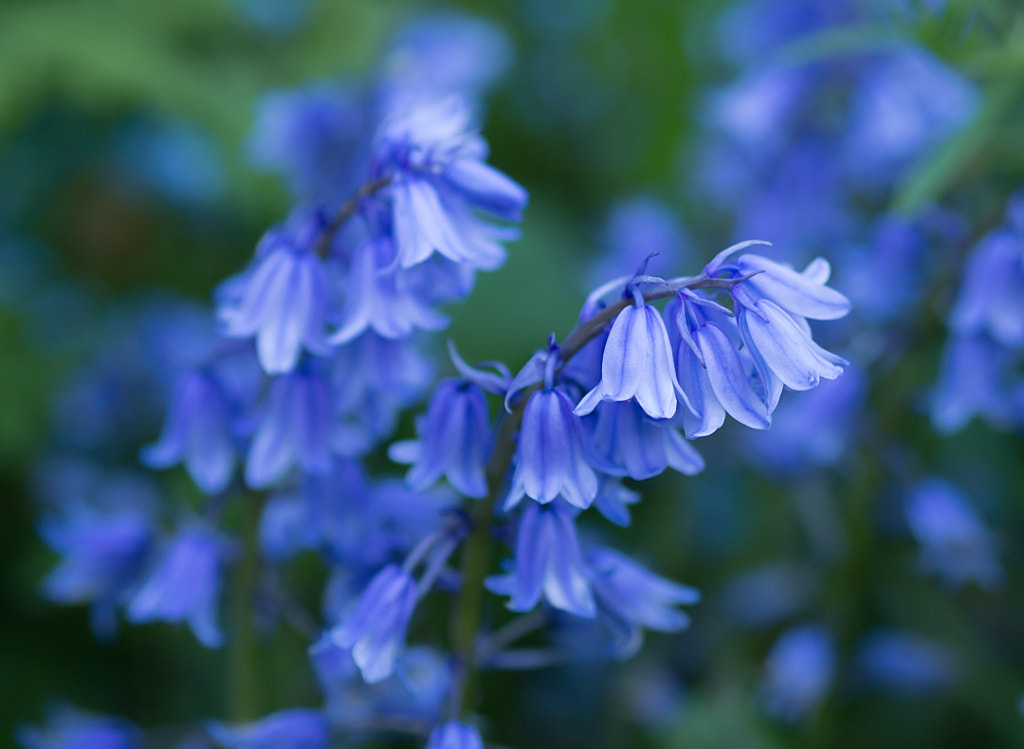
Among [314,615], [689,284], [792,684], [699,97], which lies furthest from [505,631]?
[699,97]

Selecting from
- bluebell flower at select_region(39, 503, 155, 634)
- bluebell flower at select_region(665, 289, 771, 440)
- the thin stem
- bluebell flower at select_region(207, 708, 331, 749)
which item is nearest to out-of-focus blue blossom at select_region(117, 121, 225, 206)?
bluebell flower at select_region(39, 503, 155, 634)

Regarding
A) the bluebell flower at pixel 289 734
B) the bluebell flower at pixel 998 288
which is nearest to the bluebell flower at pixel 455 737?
the bluebell flower at pixel 289 734

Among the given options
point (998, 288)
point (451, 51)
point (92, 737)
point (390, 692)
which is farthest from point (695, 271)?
point (92, 737)

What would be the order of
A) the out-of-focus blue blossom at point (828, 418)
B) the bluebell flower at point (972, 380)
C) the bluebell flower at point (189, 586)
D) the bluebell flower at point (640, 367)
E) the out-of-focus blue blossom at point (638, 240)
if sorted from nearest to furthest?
the bluebell flower at point (640, 367), the bluebell flower at point (189, 586), the bluebell flower at point (972, 380), the out-of-focus blue blossom at point (828, 418), the out-of-focus blue blossom at point (638, 240)

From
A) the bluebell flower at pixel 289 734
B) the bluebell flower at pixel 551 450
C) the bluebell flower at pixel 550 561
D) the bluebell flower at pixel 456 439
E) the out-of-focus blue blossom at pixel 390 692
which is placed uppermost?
the bluebell flower at pixel 551 450

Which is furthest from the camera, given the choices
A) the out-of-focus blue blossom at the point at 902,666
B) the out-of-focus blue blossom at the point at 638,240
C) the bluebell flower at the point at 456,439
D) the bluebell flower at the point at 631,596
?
the out-of-focus blue blossom at the point at 638,240

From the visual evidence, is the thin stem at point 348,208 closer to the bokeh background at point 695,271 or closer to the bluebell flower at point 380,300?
the bluebell flower at point 380,300
